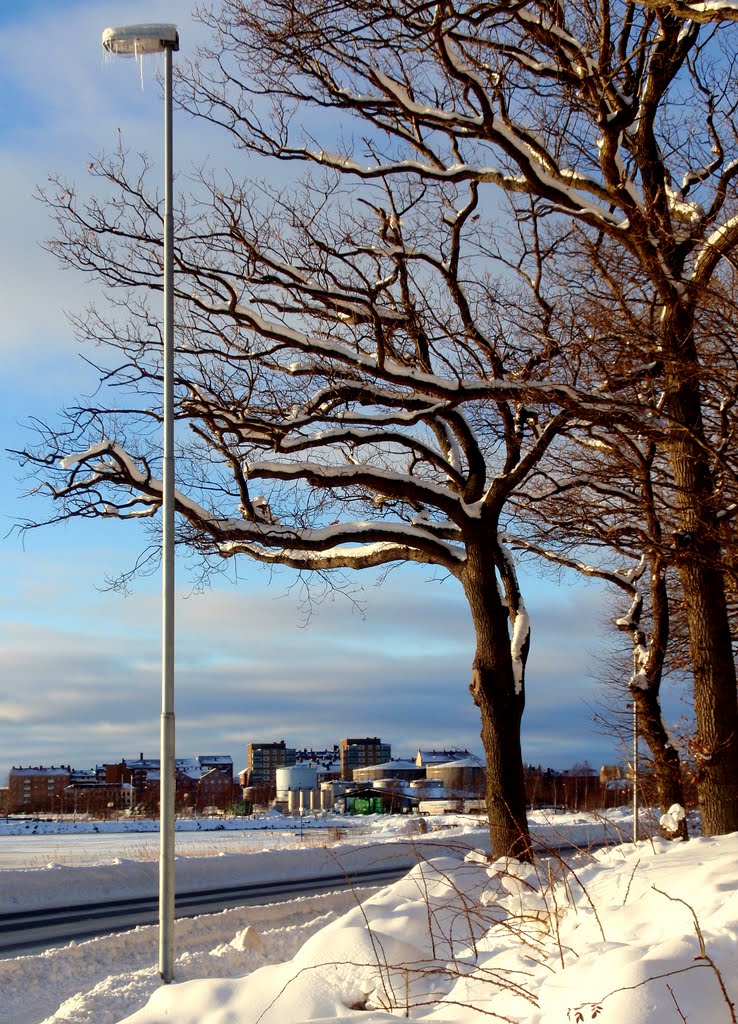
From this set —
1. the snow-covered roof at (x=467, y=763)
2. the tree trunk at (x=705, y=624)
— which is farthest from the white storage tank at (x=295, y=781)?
the tree trunk at (x=705, y=624)

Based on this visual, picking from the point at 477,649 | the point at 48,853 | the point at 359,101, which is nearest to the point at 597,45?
the point at 359,101

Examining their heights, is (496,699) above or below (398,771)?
above

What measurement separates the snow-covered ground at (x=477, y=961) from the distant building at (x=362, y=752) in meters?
165

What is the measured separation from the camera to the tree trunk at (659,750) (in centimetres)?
1438

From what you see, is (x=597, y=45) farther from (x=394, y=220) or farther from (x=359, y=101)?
(x=394, y=220)

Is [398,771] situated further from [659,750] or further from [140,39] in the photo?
[140,39]

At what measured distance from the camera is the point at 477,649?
553 inches

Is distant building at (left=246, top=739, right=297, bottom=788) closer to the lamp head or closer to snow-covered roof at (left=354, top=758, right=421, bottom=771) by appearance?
snow-covered roof at (left=354, top=758, right=421, bottom=771)

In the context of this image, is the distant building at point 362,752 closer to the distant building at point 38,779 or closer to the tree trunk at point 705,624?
the distant building at point 38,779

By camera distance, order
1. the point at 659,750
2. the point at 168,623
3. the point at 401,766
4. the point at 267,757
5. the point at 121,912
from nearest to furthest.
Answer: the point at 168,623 → the point at 659,750 → the point at 121,912 → the point at 401,766 → the point at 267,757

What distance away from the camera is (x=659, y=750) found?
1502cm

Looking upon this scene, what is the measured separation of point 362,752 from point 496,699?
165901mm

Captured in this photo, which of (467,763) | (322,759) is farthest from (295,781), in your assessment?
(322,759)

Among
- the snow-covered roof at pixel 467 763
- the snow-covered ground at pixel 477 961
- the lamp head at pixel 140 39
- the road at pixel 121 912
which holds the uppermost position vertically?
the lamp head at pixel 140 39
